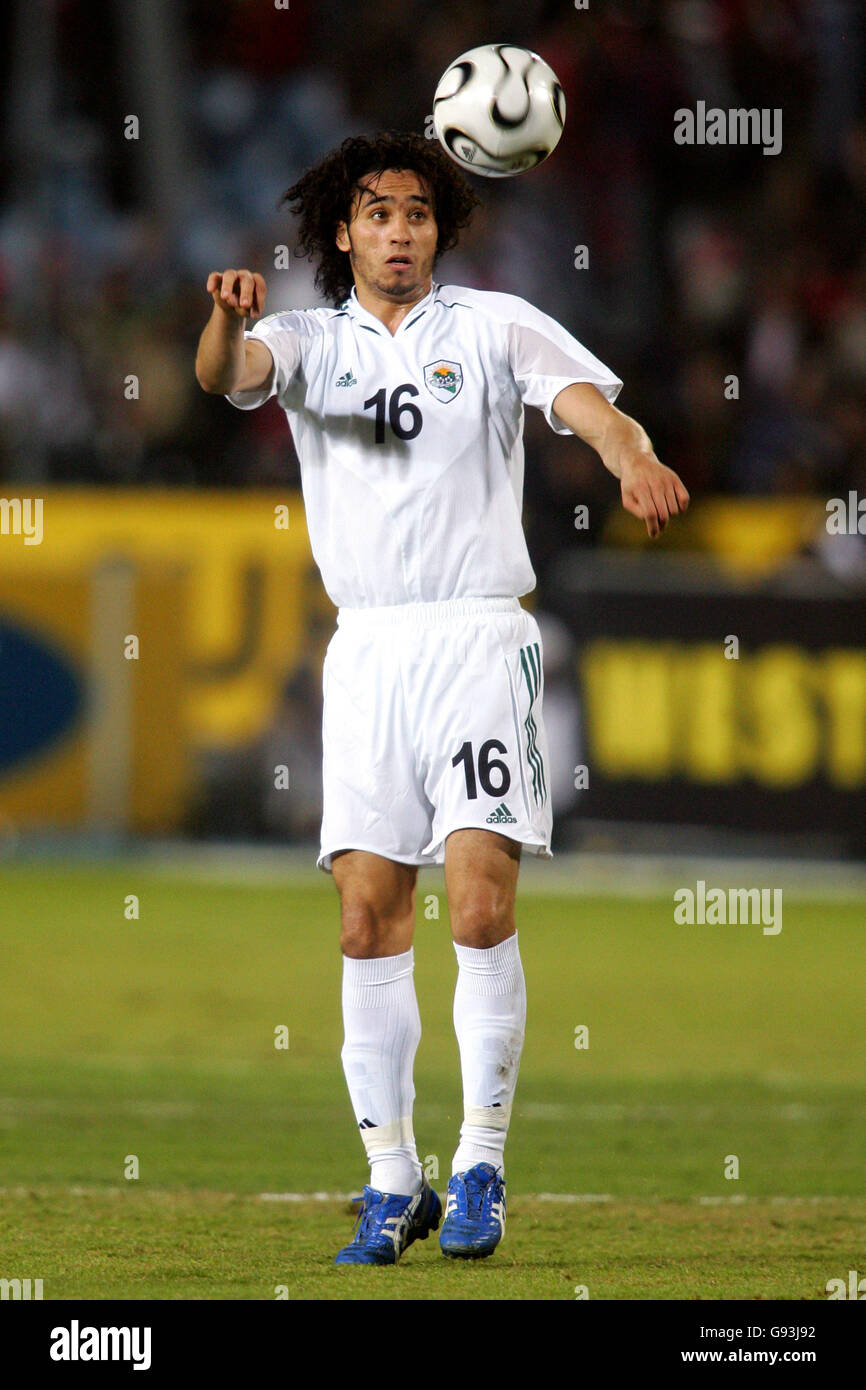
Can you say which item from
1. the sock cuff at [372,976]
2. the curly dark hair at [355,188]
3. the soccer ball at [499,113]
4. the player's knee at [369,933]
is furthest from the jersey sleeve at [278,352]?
the sock cuff at [372,976]

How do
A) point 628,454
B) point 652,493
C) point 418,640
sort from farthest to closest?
point 418,640, point 628,454, point 652,493

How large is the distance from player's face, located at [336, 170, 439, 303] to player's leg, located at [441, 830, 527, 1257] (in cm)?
143

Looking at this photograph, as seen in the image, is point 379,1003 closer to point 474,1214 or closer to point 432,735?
point 474,1214

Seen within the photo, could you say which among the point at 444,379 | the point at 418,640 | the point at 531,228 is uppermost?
the point at 531,228

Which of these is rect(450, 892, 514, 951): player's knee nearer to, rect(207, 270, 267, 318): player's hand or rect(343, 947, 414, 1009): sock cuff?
rect(343, 947, 414, 1009): sock cuff

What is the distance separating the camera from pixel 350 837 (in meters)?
5.46

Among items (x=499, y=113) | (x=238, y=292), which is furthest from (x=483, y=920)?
(x=499, y=113)

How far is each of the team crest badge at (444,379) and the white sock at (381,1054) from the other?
1423mm

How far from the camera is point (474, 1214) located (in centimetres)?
533

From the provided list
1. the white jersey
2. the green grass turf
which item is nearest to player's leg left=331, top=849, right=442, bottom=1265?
the green grass turf

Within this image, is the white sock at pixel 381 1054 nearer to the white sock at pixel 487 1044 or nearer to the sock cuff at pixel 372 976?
the sock cuff at pixel 372 976

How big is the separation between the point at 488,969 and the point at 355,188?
204 cm
